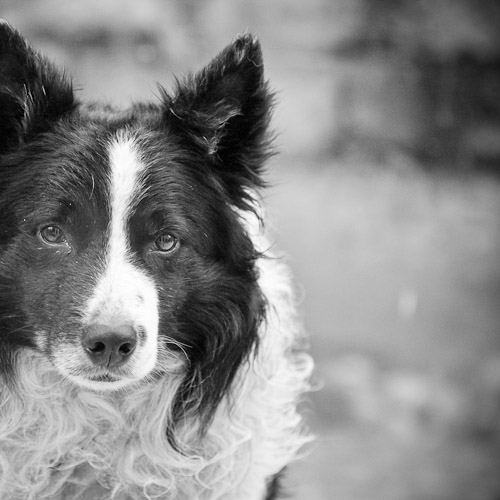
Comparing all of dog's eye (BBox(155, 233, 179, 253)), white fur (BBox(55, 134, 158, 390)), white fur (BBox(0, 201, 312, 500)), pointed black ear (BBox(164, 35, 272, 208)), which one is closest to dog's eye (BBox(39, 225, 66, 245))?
white fur (BBox(55, 134, 158, 390))

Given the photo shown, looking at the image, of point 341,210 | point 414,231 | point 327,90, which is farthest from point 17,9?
point 414,231

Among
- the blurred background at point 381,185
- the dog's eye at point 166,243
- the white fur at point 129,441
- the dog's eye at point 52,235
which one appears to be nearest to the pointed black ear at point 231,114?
the white fur at point 129,441

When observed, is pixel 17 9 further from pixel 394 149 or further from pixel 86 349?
pixel 86 349

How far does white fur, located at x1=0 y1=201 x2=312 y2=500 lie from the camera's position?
2988mm

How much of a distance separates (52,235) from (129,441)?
824 millimetres

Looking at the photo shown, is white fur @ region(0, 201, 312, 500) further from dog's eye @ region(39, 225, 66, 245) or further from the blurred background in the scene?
the blurred background

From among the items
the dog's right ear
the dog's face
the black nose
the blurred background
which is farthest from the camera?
the blurred background

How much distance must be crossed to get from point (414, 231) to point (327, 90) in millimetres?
1507

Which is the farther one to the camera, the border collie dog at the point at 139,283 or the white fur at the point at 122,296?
the border collie dog at the point at 139,283

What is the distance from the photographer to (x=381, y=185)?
771cm

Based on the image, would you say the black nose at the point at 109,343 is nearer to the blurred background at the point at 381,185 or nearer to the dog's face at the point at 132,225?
the dog's face at the point at 132,225

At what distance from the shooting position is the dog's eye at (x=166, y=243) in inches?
115

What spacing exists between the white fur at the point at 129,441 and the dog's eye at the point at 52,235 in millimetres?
433

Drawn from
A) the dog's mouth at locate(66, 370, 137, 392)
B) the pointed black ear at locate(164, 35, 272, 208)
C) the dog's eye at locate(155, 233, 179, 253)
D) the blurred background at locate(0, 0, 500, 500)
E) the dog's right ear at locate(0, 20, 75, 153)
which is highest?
the blurred background at locate(0, 0, 500, 500)
